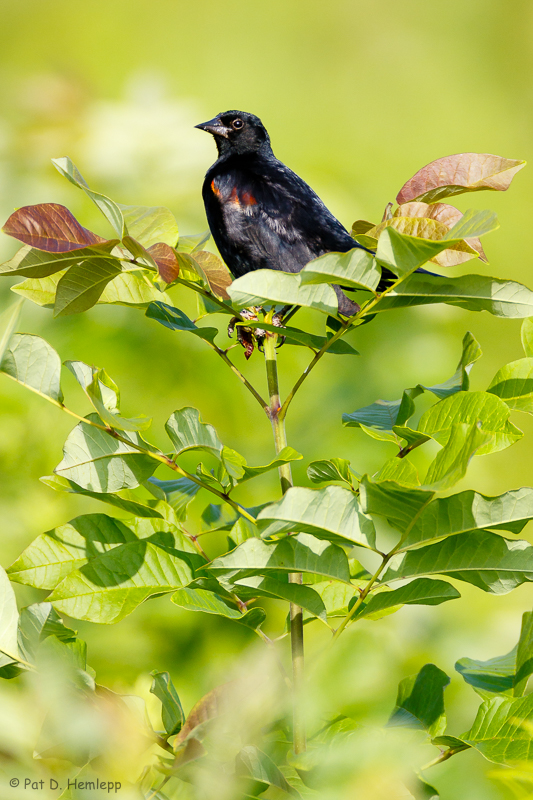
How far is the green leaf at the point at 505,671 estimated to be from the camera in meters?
0.37

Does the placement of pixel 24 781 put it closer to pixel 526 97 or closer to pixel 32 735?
pixel 32 735

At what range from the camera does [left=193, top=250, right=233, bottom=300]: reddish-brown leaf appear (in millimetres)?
434

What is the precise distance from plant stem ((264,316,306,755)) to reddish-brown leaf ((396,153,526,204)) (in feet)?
0.43

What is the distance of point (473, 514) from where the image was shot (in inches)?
11.5

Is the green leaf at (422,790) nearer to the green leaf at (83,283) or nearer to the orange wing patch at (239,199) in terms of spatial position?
the green leaf at (83,283)

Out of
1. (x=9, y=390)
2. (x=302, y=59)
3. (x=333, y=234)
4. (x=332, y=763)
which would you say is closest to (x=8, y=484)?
(x=9, y=390)

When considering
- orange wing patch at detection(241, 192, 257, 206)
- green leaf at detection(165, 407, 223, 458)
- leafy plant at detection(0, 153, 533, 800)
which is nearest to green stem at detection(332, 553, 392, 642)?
leafy plant at detection(0, 153, 533, 800)

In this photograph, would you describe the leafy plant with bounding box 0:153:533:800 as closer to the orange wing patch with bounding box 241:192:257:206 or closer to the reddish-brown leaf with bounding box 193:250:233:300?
the reddish-brown leaf with bounding box 193:250:233:300

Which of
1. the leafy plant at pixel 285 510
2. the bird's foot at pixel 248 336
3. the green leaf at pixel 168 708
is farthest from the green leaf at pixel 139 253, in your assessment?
the green leaf at pixel 168 708

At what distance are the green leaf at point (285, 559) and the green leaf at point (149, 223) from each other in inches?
8.0

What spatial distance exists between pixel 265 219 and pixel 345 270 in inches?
9.3

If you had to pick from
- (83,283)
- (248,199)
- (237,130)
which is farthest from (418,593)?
(237,130)

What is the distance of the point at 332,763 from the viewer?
30 centimetres

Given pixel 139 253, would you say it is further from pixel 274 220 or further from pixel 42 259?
pixel 274 220
